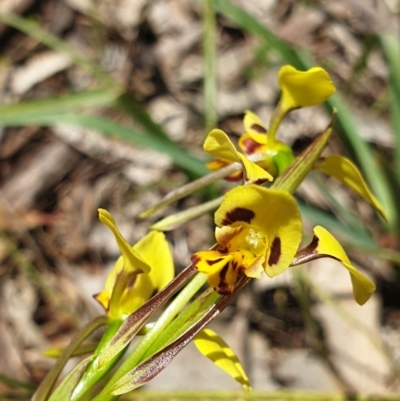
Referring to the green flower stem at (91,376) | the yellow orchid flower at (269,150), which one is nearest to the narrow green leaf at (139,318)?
the green flower stem at (91,376)

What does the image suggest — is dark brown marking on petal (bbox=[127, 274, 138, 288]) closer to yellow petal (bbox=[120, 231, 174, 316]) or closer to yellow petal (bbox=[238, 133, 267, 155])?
yellow petal (bbox=[120, 231, 174, 316])

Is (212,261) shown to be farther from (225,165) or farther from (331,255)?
(225,165)

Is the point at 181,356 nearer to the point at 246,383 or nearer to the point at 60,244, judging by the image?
the point at 60,244

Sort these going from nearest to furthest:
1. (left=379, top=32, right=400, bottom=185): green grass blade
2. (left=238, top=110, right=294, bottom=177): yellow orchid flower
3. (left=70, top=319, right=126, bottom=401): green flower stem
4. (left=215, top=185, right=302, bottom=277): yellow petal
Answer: (left=215, top=185, right=302, bottom=277): yellow petal → (left=70, top=319, right=126, bottom=401): green flower stem → (left=238, top=110, right=294, bottom=177): yellow orchid flower → (left=379, top=32, right=400, bottom=185): green grass blade

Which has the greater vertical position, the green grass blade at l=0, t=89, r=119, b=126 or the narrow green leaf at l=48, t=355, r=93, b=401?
the narrow green leaf at l=48, t=355, r=93, b=401

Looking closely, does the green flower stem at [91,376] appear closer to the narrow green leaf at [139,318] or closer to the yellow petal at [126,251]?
the narrow green leaf at [139,318]

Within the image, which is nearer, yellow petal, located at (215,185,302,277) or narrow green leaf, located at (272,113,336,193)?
yellow petal, located at (215,185,302,277)

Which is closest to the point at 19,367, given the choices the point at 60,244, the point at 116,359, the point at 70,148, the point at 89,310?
the point at 89,310

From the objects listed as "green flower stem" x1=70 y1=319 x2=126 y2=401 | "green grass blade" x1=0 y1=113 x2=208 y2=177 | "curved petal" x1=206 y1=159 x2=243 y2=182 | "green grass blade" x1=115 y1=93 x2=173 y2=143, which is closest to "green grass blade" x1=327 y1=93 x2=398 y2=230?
"green grass blade" x1=0 y1=113 x2=208 y2=177
